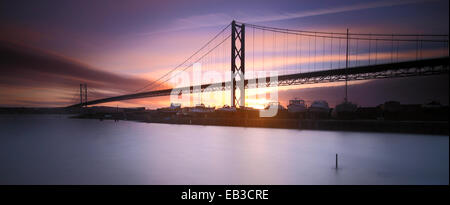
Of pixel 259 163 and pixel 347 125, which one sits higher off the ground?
pixel 347 125

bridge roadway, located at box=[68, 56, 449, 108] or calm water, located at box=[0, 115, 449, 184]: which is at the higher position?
bridge roadway, located at box=[68, 56, 449, 108]

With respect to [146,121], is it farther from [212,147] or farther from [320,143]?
[320,143]

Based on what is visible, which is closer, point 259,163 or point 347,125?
point 259,163

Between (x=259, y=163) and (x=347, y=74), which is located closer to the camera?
(x=259, y=163)

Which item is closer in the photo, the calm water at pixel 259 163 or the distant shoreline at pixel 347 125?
the calm water at pixel 259 163

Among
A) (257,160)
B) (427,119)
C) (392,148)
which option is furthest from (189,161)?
(427,119)

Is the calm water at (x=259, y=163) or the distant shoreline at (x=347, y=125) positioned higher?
the distant shoreline at (x=347, y=125)

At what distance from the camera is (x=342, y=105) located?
20250 millimetres

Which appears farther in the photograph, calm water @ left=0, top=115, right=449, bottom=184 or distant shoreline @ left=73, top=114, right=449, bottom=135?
distant shoreline @ left=73, top=114, right=449, bottom=135

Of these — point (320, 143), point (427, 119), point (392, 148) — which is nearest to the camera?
point (392, 148)

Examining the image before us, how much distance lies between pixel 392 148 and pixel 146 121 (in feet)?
143

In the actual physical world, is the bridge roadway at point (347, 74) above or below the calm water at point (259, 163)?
→ above

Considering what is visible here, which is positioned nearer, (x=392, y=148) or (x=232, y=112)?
(x=392, y=148)

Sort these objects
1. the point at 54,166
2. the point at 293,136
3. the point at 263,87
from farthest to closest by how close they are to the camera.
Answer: the point at 263,87
the point at 293,136
the point at 54,166
